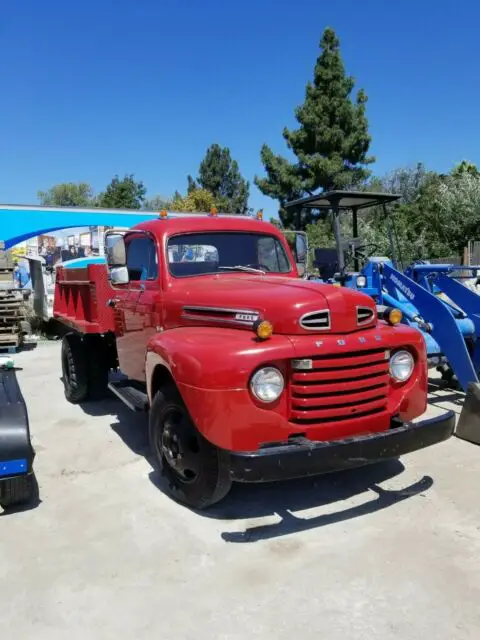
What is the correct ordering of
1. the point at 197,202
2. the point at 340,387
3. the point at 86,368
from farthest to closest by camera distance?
1. the point at 197,202
2. the point at 86,368
3. the point at 340,387

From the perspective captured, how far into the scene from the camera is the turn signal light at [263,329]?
128 inches

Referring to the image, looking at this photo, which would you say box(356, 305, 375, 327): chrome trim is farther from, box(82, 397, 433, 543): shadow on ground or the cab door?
the cab door

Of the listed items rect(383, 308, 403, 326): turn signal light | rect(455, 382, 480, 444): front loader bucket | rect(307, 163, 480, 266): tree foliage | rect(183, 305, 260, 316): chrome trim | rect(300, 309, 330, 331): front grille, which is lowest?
rect(455, 382, 480, 444): front loader bucket

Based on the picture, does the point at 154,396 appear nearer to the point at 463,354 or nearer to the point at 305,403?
the point at 305,403

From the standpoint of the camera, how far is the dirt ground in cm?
255

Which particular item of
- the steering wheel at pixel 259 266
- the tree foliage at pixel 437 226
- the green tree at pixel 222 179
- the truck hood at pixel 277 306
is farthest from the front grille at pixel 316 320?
the green tree at pixel 222 179

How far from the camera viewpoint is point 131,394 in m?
4.79

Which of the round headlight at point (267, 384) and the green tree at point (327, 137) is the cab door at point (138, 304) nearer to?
the round headlight at point (267, 384)

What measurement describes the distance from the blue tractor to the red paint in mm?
699

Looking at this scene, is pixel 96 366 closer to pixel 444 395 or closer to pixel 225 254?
pixel 225 254

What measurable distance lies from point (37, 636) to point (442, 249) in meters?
21.8

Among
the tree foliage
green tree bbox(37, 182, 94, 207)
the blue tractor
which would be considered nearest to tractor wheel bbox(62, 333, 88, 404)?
the blue tractor

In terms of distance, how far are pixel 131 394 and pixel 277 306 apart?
1924 millimetres

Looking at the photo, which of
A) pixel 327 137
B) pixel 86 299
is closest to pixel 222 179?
pixel 327 137
